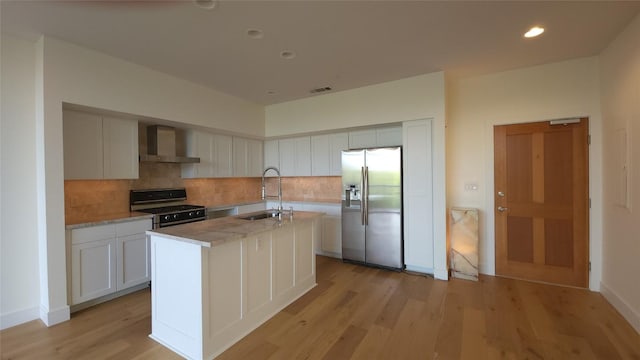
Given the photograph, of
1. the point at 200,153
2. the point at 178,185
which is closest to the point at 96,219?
the point at 178,185

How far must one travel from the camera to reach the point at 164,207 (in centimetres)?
393

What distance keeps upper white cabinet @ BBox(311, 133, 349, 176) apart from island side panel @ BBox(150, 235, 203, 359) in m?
3.02

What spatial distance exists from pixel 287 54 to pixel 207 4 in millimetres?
1042

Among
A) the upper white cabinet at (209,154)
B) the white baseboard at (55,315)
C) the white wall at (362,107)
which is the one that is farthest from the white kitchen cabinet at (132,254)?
the white wall at (362,107)

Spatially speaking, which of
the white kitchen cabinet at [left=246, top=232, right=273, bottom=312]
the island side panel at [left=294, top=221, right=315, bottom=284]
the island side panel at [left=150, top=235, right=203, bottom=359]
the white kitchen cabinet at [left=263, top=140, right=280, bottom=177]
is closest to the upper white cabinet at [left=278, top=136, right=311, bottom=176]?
the white kitchen cabinet at [left=263, top=140, right=280, bottom=177]

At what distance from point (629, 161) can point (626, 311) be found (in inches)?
55.4

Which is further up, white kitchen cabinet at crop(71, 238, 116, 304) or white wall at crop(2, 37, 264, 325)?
white wall at crop(2, 37, 264, 325)

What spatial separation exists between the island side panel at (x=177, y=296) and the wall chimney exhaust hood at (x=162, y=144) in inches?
72.0

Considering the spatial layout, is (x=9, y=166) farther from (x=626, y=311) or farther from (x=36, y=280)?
(x=626, y=311)

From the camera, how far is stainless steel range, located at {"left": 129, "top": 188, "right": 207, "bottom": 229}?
3.45 metres

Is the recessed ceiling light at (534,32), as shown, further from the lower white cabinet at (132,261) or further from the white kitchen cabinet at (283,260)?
the lower white cabinet at (132,261)

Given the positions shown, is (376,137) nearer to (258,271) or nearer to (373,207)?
(373,207)

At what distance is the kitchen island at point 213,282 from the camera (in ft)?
6.60

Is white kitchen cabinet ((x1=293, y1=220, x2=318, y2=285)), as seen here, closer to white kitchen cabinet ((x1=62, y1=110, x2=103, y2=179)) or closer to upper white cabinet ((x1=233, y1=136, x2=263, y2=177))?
upper white cabinet ((x1=233, y1=136, x2=263, y2=177))
